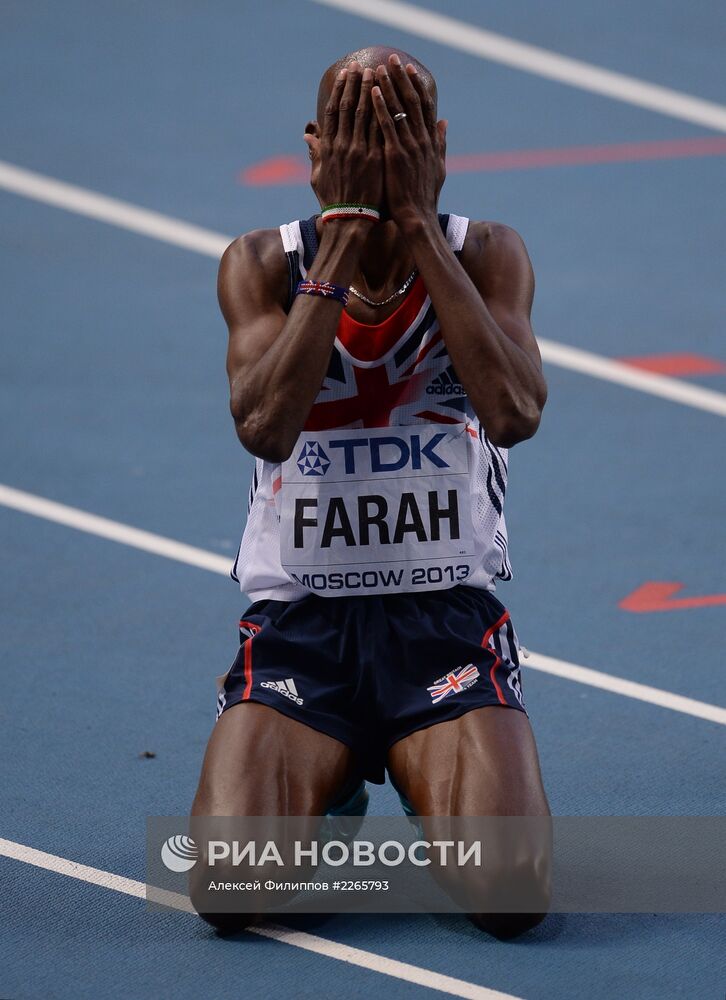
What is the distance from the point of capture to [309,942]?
3695 mm

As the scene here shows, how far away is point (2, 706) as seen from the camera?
16.4 ft

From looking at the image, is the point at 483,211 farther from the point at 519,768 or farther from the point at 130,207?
the point at 519,768

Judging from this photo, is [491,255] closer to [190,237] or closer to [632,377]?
[632,377]

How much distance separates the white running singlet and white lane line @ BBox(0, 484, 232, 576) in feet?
6.88

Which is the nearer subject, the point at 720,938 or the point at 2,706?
the point at 720,938

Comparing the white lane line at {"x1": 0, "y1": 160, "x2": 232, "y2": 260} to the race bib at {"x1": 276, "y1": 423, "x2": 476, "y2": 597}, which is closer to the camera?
the race bib at {"x1": 276, "y1": 423, "x2": 476, "y2": 597}

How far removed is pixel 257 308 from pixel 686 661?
217 centimetres

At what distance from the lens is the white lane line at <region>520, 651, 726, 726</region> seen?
497cm

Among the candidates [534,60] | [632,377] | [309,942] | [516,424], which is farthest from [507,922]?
[534,60]

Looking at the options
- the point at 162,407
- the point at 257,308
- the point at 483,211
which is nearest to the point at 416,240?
the point at 257,308

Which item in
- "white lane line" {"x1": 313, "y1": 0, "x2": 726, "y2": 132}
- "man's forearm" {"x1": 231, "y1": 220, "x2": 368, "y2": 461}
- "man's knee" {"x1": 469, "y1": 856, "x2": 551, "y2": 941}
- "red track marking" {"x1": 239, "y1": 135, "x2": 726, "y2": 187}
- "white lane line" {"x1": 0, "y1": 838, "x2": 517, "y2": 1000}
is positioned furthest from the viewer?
"white lane line" {"x1": 313, "y1": 0, "x2": 726, "y2": 132}

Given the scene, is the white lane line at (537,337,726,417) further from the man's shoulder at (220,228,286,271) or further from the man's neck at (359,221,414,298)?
the man's shoulder at (220,228,286,271)
